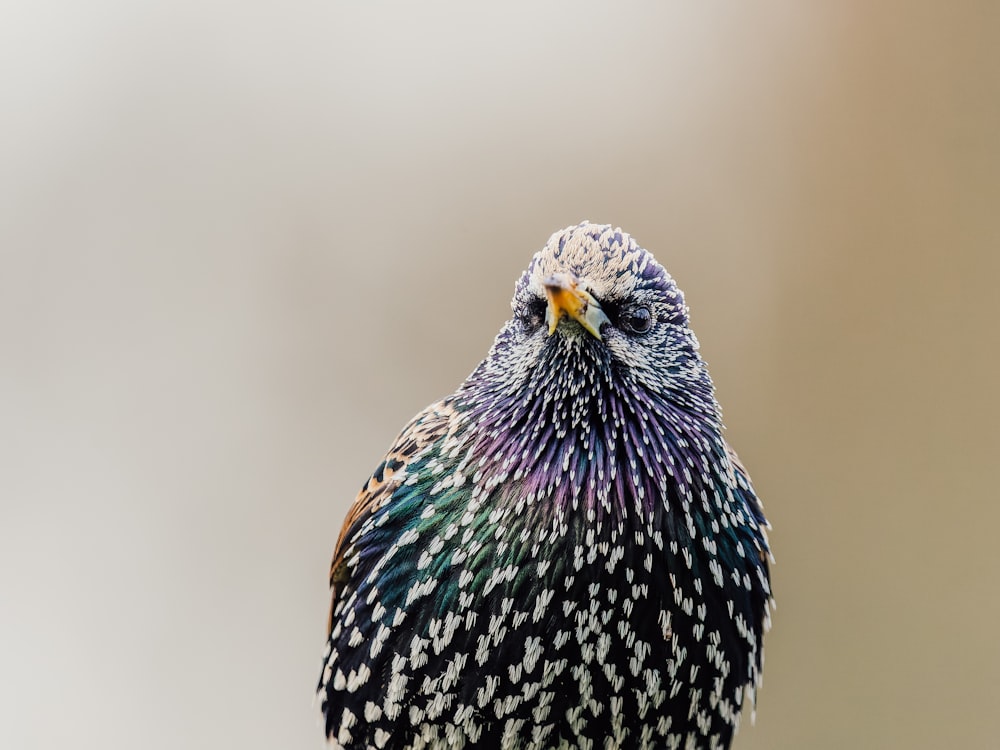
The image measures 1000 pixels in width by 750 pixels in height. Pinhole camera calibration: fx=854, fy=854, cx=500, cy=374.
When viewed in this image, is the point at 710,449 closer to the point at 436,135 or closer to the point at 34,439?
the point at 436,135

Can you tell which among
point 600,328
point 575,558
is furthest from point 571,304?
point 575,558

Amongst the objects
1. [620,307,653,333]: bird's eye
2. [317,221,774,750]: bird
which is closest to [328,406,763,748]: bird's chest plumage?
[317,221,774,750]: bird

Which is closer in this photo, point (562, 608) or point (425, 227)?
point (562, 608)

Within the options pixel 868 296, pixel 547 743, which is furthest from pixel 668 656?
pixel 868 296

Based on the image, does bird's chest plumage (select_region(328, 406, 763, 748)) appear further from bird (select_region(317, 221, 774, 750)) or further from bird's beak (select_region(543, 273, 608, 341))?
bird's beak (select_region(543, 273, 608, 341))

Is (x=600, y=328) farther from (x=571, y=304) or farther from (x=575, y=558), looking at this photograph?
(x=575, y=558)
